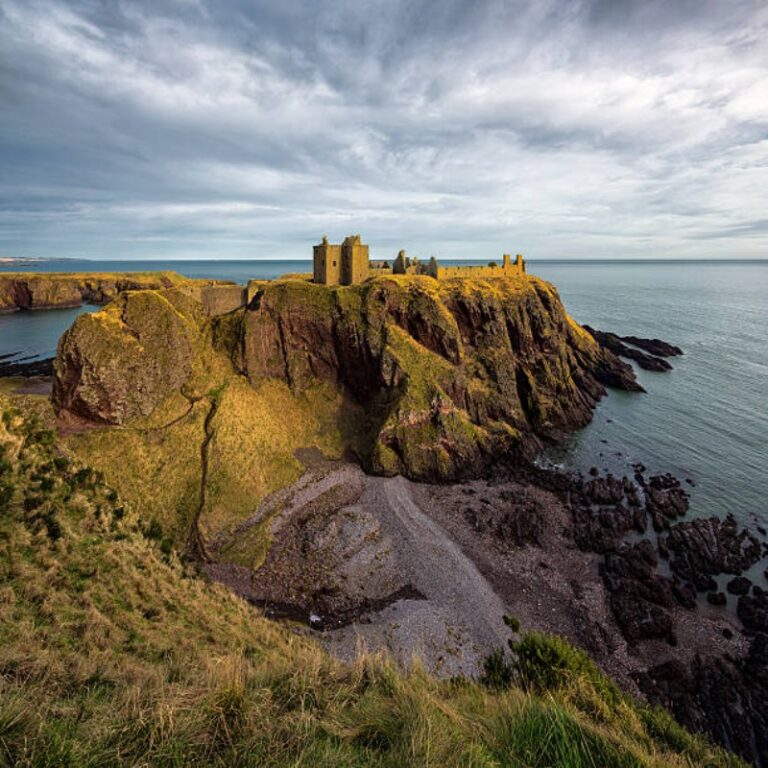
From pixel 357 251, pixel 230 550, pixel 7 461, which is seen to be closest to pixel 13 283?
pixel 357 251

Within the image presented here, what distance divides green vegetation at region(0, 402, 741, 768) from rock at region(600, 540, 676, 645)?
18.4 m

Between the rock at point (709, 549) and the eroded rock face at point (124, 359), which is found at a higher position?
the eroded rock face at point (124, 359)

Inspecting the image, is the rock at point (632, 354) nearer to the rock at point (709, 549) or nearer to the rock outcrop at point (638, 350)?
the rock outcrop at point (638, 350)

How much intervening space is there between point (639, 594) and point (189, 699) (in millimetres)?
36189

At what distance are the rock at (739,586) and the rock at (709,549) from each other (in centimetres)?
111

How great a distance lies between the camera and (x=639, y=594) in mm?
32969

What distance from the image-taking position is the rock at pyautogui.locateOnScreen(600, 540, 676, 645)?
3006 centimetres

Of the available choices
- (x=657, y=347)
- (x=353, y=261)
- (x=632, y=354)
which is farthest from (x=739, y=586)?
(x=657, y=347)

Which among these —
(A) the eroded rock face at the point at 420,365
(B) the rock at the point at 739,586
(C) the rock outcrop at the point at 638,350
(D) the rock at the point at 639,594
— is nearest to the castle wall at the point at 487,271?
(A) the eroded rock face at the point at 420,365

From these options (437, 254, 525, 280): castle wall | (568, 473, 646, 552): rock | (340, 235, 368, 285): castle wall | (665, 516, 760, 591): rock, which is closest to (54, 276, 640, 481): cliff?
(437, 254, 525, 280): castle wall

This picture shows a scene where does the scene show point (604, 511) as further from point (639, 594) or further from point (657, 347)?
point (657, 347)

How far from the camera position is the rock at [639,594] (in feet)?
98.6

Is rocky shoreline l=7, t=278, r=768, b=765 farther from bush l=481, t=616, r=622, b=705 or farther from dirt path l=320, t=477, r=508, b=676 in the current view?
bush l=481, t=616, r=622, b=705

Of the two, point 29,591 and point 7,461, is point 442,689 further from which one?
point 7,461
